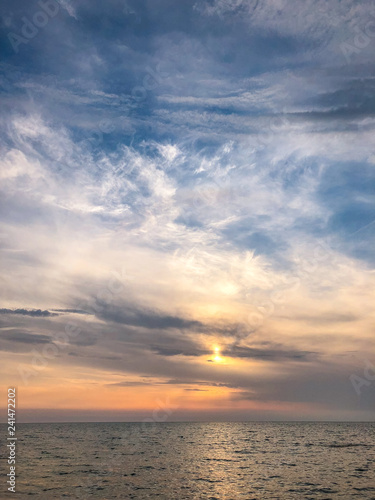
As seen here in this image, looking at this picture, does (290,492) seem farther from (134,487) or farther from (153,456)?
(153,456)

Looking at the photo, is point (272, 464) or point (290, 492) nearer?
point (290, 492)

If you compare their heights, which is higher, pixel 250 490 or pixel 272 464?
pixel 250 490

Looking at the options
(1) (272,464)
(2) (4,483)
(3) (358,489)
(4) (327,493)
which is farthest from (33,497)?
(1) (272,464)

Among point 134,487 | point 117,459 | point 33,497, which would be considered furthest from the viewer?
point 117,459

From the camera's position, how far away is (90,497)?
3550 centimetres

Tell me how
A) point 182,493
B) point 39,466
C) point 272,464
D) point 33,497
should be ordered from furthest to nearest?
point 272,464, point 39,466, point 182,493, point 33,497

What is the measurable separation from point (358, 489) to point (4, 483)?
3721 cm

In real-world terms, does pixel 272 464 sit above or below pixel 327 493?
below

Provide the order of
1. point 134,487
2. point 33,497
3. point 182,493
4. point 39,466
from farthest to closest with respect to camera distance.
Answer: point 39,466 → point 134,487 → point 182,493 → point 33,497

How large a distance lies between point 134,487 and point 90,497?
247 inches

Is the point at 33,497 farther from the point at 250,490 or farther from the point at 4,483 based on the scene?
the point at 250,490

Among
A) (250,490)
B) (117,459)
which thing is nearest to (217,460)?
(117,459)

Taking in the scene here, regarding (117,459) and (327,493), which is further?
(117,459)

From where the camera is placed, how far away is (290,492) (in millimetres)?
38625
